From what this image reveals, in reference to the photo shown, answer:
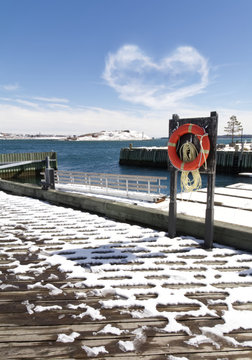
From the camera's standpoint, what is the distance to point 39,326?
247 cm

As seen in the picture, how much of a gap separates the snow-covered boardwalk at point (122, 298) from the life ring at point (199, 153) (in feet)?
4.81

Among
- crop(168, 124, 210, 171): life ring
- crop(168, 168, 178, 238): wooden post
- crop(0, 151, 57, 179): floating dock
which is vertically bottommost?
crop(0, 151, 57, 179): floating dock

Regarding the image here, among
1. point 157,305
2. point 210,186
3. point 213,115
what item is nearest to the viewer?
point 157,305

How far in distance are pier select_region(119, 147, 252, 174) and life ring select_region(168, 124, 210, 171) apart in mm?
35274

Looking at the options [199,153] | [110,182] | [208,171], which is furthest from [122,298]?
[110,182]

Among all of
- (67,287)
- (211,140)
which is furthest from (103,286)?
(211,140)

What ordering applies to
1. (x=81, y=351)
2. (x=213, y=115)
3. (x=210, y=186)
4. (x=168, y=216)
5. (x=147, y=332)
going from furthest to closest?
(x=168, y=216) < (x=210, y=186) < (x=213, y=115) < (x=147, y=332) < (x=81, y=351)

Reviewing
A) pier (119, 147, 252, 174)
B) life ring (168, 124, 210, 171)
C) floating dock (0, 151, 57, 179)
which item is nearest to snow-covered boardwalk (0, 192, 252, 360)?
life ring (168, 124, 210, 171)

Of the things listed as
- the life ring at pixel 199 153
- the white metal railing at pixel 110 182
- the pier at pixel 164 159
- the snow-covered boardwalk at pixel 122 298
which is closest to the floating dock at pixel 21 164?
the white metal railing at pixel 110 182

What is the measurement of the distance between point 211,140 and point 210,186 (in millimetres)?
831

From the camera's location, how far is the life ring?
13.6ft

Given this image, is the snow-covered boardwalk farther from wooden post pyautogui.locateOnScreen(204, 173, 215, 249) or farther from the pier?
the pier

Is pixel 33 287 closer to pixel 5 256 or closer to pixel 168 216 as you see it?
pixel 5 256

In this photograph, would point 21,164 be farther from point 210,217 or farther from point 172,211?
point 210,217
